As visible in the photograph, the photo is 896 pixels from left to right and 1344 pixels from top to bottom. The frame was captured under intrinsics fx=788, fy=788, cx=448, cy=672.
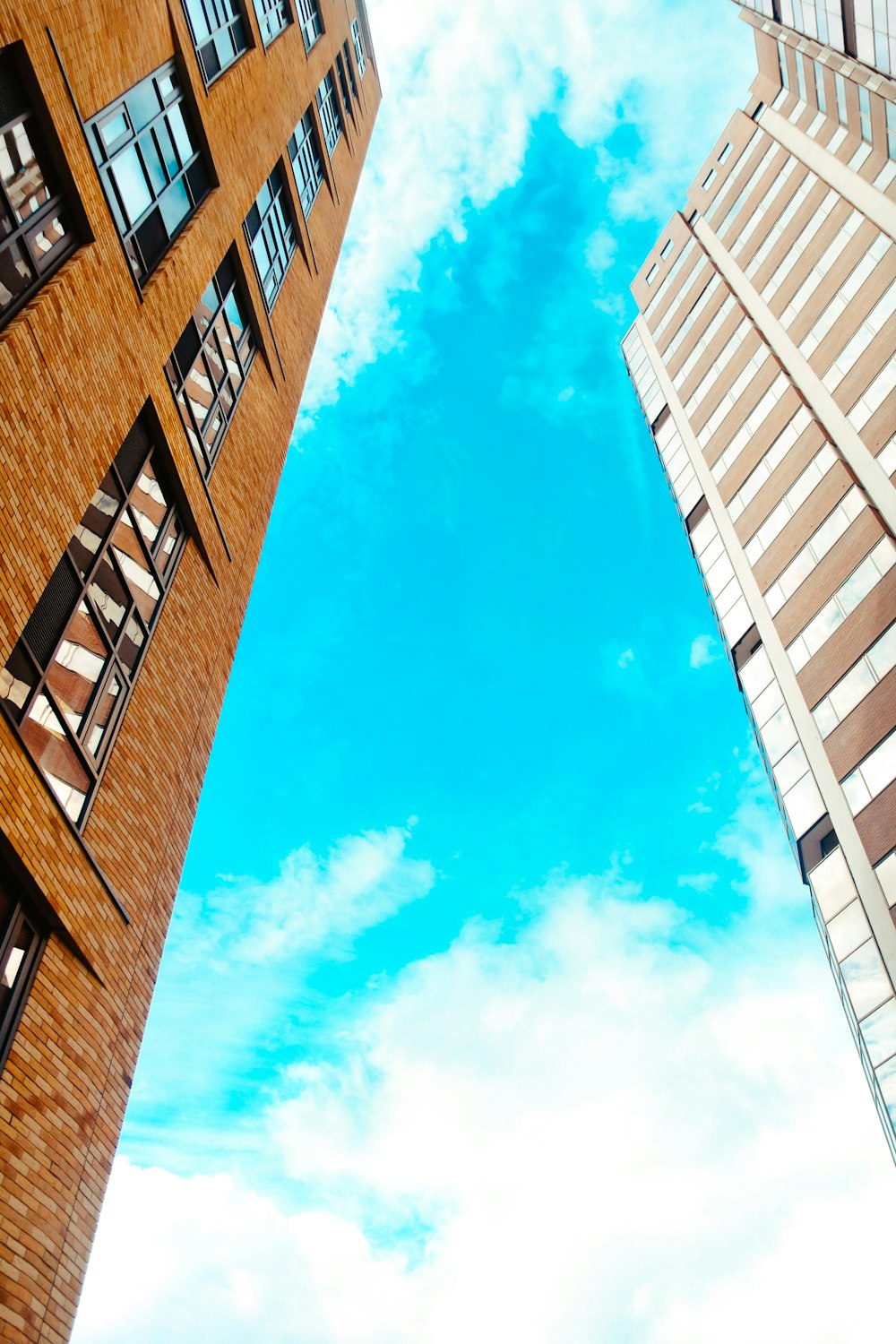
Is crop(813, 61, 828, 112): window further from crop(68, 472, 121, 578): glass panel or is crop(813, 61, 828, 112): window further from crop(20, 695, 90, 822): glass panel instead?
crop(20, 695, 90, 822): glass panel

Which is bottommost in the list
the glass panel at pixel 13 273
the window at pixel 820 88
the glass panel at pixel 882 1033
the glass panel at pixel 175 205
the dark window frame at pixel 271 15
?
the glass panel at pixel 882 1033

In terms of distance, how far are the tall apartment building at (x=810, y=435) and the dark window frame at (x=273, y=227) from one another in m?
18.2

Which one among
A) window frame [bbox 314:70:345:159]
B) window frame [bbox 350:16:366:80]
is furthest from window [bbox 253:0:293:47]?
window frame [bbox 350:16:366:80]

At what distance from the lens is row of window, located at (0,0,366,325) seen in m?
8.80

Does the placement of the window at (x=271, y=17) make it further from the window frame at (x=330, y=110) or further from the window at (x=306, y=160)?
the window frame at (x=330, y=110)

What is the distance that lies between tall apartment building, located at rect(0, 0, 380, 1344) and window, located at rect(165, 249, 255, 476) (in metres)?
0.06

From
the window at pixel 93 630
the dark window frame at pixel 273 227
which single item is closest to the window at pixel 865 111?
the dark window frame at pixel 273 227

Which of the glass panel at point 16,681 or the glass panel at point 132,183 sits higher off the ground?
the glass panel at point 132,183

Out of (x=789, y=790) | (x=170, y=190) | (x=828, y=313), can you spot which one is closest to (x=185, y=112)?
(x=170, y=190)

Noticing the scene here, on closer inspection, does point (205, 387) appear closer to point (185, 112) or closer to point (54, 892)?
point (185, 112)

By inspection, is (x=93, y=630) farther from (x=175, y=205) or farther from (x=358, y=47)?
(x=358, y=47)

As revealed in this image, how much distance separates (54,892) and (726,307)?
126 feet

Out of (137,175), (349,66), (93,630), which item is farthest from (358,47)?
(93,630)

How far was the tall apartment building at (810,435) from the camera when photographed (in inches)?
828
